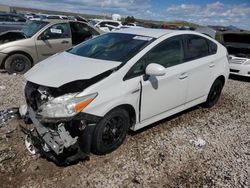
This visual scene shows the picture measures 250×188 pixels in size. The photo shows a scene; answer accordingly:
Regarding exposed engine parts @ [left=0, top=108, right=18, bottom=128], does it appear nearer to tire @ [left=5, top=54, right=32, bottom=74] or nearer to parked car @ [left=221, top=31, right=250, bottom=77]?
tire @ [left=5, top=54, right=32, bottom=74]

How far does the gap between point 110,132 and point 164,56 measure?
1.54m

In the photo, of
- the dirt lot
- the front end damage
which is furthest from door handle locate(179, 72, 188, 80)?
the front end damage

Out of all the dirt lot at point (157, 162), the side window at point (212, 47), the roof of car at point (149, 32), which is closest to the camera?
the dirt lot at point (157, 162)

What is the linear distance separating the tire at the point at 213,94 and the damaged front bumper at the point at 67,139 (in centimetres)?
318

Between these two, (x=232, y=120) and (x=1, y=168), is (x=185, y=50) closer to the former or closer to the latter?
(x=232, y=120)

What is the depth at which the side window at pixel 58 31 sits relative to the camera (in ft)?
28.5

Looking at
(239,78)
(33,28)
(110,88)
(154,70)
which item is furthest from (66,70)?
(239,78)

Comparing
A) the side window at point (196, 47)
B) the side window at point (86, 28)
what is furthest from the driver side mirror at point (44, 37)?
the side window at point (196, 47)

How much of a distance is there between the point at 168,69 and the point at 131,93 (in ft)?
3.08

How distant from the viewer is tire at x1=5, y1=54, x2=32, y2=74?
8.07 m

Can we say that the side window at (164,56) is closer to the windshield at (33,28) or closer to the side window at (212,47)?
the side window at (212,47)

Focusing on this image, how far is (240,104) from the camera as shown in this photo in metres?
6.64

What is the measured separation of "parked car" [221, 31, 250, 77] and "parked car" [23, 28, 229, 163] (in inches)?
184

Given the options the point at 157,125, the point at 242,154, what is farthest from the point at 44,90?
the point at 242,154
